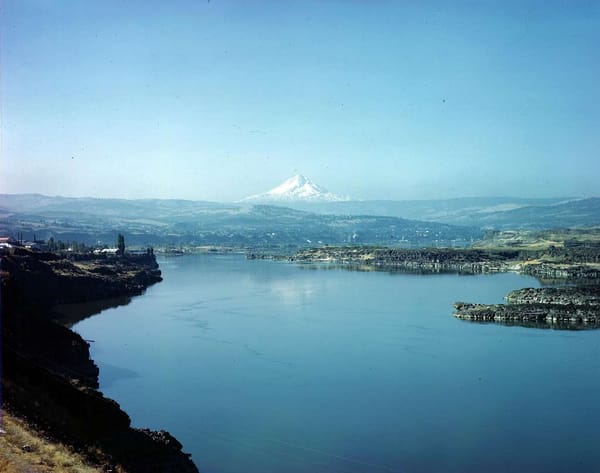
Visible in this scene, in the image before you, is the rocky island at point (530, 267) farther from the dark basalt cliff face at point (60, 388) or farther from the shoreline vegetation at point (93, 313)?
the dark basalt cliff face at point (60, 388)

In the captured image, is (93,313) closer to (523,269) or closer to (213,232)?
(523,269)

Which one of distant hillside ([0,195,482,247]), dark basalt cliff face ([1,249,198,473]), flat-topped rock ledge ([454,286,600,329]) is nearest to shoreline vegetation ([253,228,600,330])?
flat-topped rock ledge ([454,286,600,329])

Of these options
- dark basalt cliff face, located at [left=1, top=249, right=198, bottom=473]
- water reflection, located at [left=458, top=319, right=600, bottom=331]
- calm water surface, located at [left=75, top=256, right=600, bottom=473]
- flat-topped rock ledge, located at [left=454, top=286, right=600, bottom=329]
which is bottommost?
calm water surface, located at [left=75, top=256, right=600, bottom=473]

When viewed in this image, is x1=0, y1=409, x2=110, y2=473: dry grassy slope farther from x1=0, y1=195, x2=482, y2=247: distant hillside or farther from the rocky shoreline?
x1=0, y1=195, x2=482, y2=247: distant hillside

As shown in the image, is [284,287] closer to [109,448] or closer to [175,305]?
[175,305]

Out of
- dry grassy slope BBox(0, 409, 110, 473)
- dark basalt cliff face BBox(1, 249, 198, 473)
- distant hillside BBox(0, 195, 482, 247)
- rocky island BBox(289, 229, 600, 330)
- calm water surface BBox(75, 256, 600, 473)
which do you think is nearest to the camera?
dry grassy slope BBox(0, 409, 110, 473)

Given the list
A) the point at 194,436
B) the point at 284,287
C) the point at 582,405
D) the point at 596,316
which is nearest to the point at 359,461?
the point at 194,436
